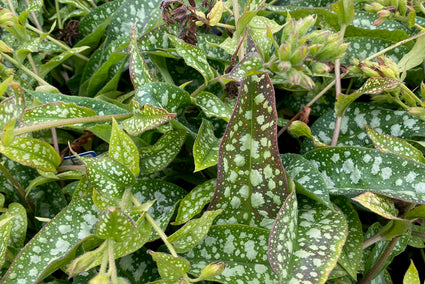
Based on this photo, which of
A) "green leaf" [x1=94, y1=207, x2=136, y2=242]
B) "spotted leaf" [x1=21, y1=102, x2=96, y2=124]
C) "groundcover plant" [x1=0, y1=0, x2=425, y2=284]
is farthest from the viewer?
"spotted leaf" [x1=21, y1=102, x2=96, y2=124]

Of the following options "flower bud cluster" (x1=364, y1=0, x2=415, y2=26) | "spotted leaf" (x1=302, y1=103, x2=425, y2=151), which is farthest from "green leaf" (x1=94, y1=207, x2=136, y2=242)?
"flower bud cluster" (x1=364, y1=0, x2=415, y2=26)

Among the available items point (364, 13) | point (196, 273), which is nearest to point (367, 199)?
point (196, 273)

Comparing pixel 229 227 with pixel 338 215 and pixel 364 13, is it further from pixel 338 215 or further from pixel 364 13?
pixel 364 13

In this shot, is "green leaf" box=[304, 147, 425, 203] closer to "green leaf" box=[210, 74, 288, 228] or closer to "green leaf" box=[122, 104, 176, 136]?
"green leaf" box=[210, 74, 288, 228]

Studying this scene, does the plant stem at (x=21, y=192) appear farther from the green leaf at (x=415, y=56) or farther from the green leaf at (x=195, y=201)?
the green leaf at (x=415, y=56)

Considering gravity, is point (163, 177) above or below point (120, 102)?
below

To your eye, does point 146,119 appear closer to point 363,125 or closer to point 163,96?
point 163,96

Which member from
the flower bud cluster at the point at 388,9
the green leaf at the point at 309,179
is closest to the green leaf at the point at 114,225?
the green leaf at the point at 309,179
